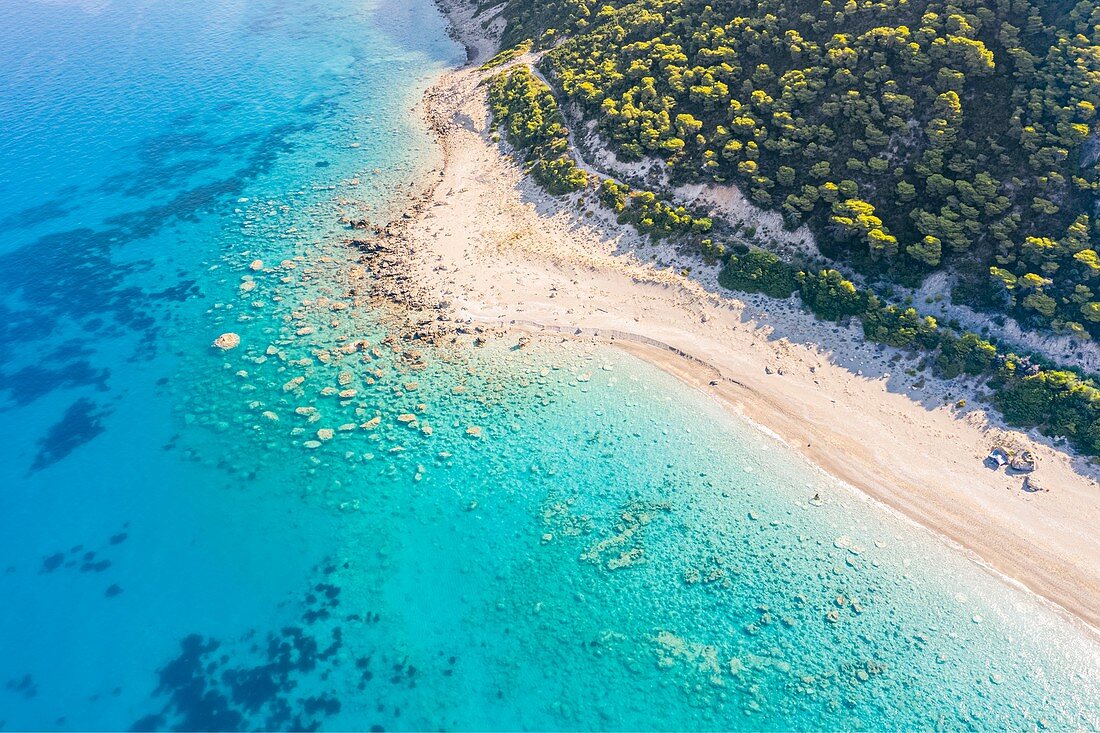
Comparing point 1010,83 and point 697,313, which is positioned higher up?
point 1010,83

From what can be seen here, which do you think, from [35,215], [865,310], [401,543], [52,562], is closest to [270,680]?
[401,543]

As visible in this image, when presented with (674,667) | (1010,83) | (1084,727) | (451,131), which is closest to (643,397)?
(674,667)

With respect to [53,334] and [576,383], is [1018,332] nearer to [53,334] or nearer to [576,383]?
[576,383]

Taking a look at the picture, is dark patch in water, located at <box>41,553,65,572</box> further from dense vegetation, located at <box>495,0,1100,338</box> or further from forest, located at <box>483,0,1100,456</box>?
dense vegetation, located at <box>495,0,1100,338</box>

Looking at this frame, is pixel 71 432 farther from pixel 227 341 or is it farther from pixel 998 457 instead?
A: pixel 998 457

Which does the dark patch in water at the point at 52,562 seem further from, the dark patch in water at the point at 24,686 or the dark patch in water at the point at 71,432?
the dark patch in water at the point at 71,432

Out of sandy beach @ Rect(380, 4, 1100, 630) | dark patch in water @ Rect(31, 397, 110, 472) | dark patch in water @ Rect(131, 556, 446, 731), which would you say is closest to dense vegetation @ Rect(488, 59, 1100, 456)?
sandy beach @ Rect(380, 4, 1100, 630)

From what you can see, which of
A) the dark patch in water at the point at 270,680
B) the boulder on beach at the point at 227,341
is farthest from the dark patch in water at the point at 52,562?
the boulder on beach at the point at 227,341
